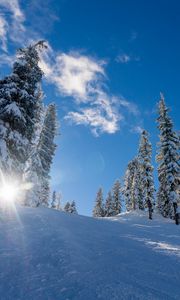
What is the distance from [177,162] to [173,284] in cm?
3202

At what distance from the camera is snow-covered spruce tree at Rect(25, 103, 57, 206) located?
109 feet

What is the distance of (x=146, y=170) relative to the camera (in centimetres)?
4653

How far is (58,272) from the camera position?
6734 millimetres

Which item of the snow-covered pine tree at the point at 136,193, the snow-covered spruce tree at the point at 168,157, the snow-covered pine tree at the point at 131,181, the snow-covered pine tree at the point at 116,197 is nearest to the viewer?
the snow-covered spruce tree at the point at 168,157

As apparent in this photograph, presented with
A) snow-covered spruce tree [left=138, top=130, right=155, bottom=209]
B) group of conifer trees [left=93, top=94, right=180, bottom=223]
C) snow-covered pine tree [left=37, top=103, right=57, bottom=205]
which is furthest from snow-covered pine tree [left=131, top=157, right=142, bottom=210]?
snow-covered pine tree [left=37, top=103, right=57, bottom=205]

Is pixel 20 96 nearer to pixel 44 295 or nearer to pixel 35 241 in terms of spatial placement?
pixel 35 241

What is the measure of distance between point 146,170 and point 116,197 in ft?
88.1

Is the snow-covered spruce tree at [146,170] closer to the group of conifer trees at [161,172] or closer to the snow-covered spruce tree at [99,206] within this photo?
the group of conifer trees at [161,172]

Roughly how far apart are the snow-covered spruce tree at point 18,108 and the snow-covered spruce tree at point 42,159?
43.5 feet

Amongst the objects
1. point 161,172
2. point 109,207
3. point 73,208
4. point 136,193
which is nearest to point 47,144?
point 161,172

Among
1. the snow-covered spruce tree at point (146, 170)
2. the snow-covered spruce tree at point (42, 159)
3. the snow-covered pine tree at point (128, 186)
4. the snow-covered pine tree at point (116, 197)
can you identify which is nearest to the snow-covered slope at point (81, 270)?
the snow-covered spruce tree at point (42, 159)

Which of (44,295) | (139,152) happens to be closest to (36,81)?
(44,295)

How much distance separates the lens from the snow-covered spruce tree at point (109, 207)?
71.2 m

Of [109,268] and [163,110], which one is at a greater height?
[163,110]
